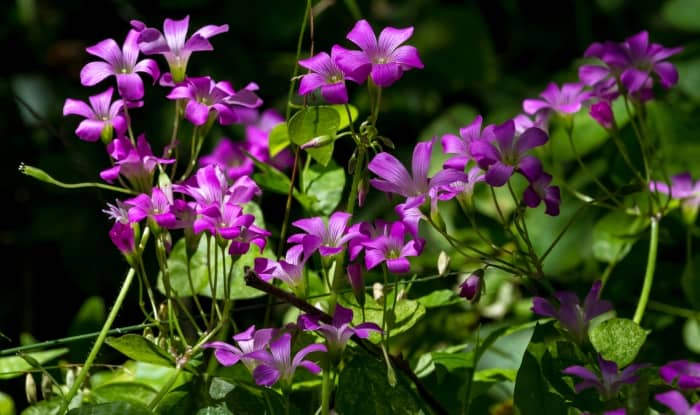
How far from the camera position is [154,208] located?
2.34 feet

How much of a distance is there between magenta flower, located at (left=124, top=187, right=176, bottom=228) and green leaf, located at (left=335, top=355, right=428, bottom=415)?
155 millimetres

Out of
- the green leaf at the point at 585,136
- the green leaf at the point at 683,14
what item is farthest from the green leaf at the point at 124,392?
the green leaf at the point at 683,14

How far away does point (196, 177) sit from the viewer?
731 millimetres

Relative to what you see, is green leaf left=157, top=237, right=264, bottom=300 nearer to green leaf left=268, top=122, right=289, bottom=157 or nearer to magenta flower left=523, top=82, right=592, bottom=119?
green leaf left=268, top=122, right=289, bottom=157

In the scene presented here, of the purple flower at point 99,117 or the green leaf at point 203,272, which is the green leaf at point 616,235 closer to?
the green leaf at point 203,272

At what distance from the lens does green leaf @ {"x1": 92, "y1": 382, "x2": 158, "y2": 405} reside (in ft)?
2.68

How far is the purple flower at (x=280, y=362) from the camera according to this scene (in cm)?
63

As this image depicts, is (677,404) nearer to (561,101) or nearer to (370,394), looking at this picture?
(370,394)

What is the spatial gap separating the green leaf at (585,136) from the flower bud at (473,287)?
46 centimetres

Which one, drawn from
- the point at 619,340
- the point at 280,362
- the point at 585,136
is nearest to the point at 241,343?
the point at 280,362

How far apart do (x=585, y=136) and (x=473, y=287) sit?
538 millimetres

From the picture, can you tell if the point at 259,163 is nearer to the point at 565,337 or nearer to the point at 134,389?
the point at 134,389

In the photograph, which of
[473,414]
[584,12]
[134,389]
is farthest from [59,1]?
[473,414]

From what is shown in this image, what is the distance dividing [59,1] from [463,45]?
2.39 feet
